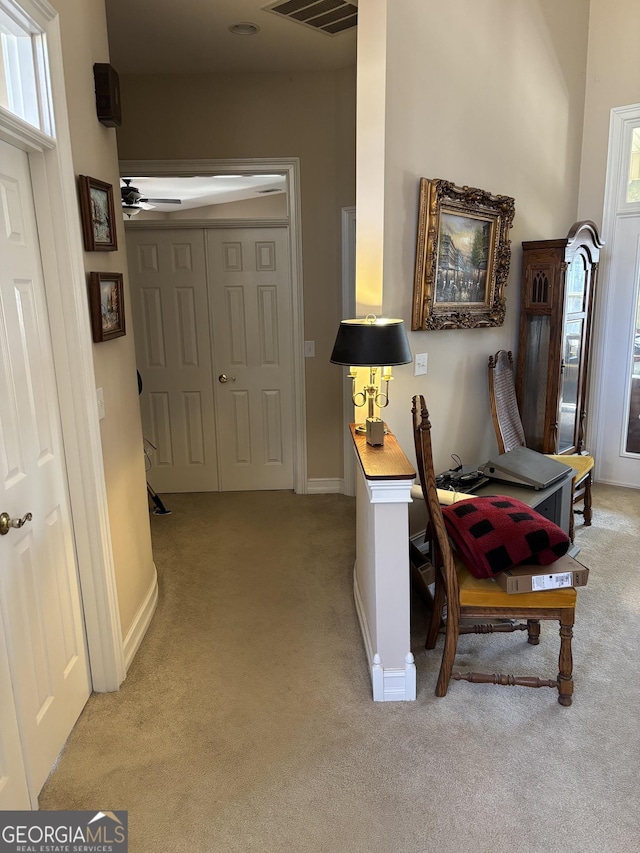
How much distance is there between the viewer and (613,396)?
4.52 meters

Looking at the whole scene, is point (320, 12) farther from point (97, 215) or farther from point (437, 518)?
point (437, 518)

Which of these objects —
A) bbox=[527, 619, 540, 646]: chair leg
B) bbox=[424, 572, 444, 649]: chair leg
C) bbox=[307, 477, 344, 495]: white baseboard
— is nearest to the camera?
bbox=[424, 572, 444, 649]: chair leg

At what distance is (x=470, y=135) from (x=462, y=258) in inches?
24.5

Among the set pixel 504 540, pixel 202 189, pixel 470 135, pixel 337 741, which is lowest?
pixel 337 741

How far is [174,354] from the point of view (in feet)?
14.8

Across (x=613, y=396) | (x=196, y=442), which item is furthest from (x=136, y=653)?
(x=613, y=396)

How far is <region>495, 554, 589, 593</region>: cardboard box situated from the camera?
2.14 metres

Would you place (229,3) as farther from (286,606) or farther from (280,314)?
(286,606)

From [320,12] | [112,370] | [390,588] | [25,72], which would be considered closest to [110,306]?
[112,370]

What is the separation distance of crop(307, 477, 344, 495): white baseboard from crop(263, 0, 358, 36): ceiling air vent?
9.50 feet

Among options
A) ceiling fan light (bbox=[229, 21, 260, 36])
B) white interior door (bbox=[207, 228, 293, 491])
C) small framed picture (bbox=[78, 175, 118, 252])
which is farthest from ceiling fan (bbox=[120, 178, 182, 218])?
small framed picture (bbox=[78, 175, 118, 252])

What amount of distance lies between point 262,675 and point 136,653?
57 cm

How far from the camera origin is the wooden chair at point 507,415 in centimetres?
344

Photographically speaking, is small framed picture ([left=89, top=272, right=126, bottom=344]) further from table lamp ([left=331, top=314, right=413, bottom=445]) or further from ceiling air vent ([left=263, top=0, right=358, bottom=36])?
ceiling air vent ([left=263, top=0, right=358, bottom=36])
